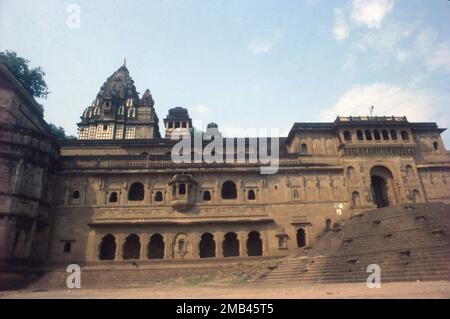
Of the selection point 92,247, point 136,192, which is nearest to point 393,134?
point 136,192

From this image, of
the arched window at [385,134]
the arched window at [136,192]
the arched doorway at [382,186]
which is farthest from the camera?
the arched window at [385,134]

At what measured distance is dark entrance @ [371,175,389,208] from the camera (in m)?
29.5

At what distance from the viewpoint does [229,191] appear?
28.9 meters

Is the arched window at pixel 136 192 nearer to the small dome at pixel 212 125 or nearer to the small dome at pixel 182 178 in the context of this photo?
the small dome at pixel 182 178

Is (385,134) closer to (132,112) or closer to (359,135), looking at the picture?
(359,135)

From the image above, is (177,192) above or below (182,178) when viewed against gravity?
below

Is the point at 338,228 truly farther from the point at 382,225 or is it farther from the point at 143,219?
the point at 143,219

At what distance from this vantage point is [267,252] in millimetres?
24656

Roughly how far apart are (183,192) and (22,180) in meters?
12.2

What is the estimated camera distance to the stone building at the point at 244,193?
24.6 m

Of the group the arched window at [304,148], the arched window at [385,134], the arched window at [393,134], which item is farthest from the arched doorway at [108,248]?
the arched window at [393,134]

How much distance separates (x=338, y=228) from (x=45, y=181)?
24.6 m

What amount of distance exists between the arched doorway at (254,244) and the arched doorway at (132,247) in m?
9.84
